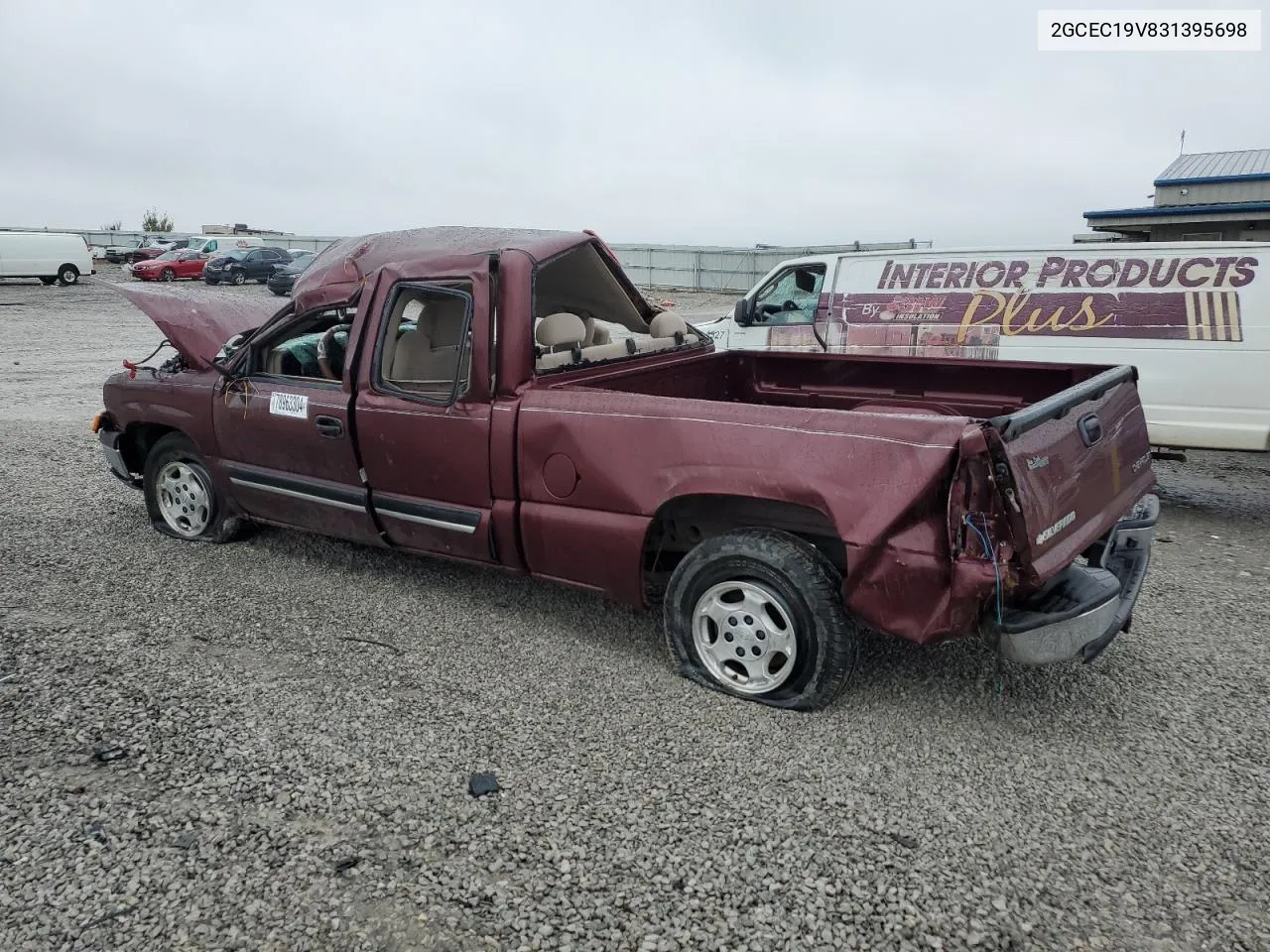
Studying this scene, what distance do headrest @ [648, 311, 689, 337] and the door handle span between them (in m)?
1.92

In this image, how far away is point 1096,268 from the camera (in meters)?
7.10

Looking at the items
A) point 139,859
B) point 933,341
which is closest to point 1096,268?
point 933,341

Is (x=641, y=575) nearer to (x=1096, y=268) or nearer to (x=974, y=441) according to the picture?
(x=974, y=441)

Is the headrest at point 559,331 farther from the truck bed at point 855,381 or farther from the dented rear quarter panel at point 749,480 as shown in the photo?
the dented rear quarter panel at point 749,480

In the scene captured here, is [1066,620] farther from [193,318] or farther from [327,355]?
[193,318]

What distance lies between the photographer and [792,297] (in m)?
8.89

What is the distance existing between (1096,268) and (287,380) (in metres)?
5.90

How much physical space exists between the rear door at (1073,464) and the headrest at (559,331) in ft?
7.26

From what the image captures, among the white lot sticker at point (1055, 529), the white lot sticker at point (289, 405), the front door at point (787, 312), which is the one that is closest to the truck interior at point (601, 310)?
the white lot sticker at point (289, 405)

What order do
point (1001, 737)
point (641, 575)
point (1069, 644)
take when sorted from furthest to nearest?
point (641, 575)
point (1001, 737)
point (1069, 644)

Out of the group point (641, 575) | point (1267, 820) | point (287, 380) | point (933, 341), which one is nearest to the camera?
point (1267, 820)

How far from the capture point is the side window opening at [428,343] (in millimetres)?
4414

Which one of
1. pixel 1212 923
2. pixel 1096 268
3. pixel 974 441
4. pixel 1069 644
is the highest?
pixel 1096 268

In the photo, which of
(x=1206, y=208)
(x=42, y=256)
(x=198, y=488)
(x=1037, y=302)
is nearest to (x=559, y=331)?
(x=198, y=488)
